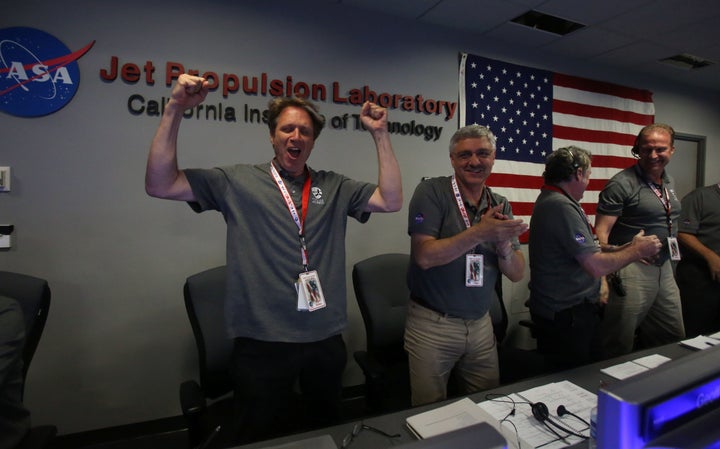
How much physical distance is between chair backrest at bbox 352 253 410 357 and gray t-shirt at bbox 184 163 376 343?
2.20 feet

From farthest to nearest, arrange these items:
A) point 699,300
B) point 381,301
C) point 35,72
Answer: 1. point 699,300
2. point 381,301
3. point 35,72

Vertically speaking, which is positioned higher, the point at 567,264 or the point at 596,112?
the point at 596,112

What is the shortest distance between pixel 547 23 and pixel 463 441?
3.49 metres

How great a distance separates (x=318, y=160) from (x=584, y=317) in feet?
6.08

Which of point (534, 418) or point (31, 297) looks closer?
point (534, 418)

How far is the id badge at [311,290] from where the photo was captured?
4.22ft

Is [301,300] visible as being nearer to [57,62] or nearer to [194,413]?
[194,413]

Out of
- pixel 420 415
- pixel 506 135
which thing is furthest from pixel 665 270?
pixel 420 415

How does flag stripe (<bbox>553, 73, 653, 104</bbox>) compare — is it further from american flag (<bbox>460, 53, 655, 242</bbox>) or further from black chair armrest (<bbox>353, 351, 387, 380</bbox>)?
black chair armrest (<bbox>353, 351, 387, 380</bbox>)

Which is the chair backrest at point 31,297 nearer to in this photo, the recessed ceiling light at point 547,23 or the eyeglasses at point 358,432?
the eyeglasses at point 358,432

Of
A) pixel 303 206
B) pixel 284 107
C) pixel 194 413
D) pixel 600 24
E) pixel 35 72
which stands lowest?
pixel 194 413

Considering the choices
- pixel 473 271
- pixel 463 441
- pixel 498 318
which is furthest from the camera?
pixel 498 318

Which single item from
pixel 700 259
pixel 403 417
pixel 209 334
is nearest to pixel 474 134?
pixel 403 417

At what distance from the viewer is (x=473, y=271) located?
1512 millimetres
